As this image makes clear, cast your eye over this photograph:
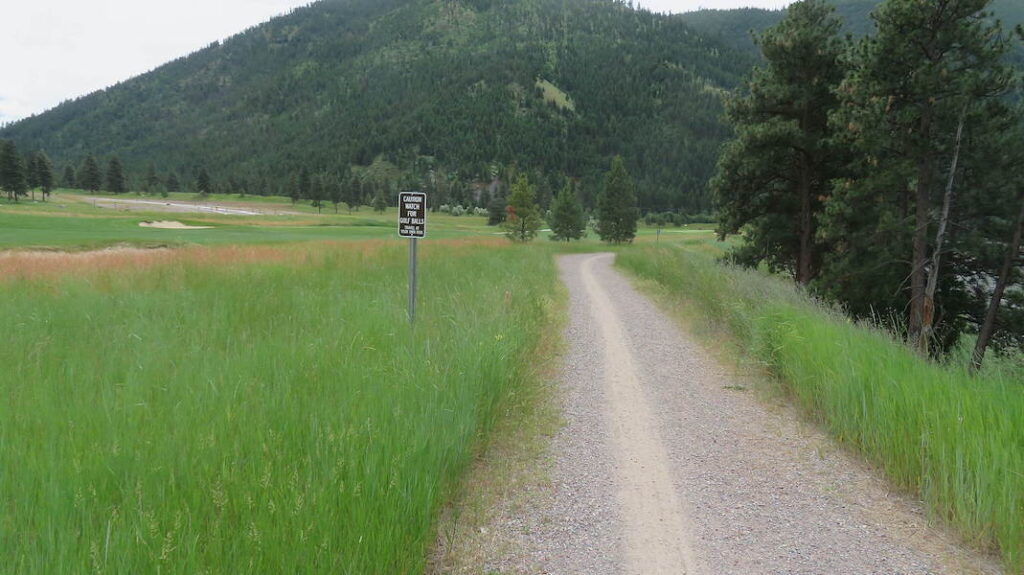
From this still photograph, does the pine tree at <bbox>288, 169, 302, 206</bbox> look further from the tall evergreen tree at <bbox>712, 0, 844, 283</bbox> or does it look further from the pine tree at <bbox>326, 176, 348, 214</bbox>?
the tall evergreen tree at <bbox>712, 0, 844, 283</bbox>

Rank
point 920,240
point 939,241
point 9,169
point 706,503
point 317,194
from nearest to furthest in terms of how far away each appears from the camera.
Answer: point 706,503 → point 939,241 → point 920,240 → point 9,169 → point 317,194

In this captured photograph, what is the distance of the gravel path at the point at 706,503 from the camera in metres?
3.09

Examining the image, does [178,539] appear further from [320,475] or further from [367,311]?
[367,311]

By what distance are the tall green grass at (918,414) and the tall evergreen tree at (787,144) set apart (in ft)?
→ 33.3

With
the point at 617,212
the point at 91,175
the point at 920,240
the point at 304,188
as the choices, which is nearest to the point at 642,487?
the point at 920,240

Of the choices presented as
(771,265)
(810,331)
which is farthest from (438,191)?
(810,331)

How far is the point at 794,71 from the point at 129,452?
19364 millimetres

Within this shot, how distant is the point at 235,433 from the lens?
11.2 feet

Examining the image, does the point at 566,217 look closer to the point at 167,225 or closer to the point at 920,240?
the point at 167,225

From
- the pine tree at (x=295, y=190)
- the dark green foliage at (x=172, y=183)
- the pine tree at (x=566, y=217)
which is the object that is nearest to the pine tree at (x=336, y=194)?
the pine tree at (x=295, y=190)

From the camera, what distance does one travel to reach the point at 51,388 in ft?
13.7

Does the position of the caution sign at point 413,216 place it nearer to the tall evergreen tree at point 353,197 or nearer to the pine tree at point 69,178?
the tall evergreen tree at point 353,197

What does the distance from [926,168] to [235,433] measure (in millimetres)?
15472

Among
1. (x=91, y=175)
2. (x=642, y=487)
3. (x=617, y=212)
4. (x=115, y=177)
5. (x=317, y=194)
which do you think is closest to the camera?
(x=642, y=487)
